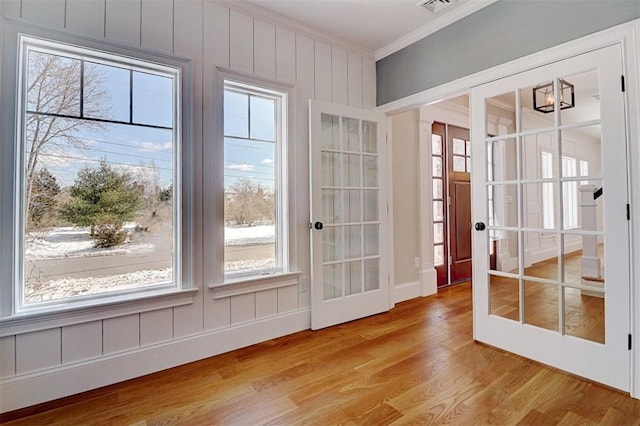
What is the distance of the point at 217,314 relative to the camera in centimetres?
233

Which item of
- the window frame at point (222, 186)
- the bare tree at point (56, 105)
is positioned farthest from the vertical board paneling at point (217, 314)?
the bare tree at point (56, 105)

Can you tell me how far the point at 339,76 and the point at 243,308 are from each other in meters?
2.33

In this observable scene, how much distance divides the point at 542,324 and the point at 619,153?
3.90 ft

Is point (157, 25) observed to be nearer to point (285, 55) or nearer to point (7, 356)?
point (285, 55)

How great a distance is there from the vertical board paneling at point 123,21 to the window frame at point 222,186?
0.53 meters

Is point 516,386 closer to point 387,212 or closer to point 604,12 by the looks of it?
point 387,212

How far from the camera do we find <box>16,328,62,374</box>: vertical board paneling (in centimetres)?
172

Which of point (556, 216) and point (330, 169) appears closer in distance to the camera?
point (556, 216)

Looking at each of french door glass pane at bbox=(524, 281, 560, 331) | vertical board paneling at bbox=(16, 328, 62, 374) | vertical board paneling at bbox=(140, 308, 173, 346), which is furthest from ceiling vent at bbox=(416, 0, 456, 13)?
vertical board paneling at bbox=(16, 328, 62, 374)

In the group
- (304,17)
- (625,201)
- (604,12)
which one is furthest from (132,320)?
(604,12)

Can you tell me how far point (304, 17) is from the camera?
2609mm

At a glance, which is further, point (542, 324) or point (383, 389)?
point (542, 324)

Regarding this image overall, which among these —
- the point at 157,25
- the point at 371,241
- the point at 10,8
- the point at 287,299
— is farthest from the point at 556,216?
the point at 10,8

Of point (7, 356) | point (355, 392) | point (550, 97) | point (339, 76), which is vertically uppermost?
point (339, 76)
